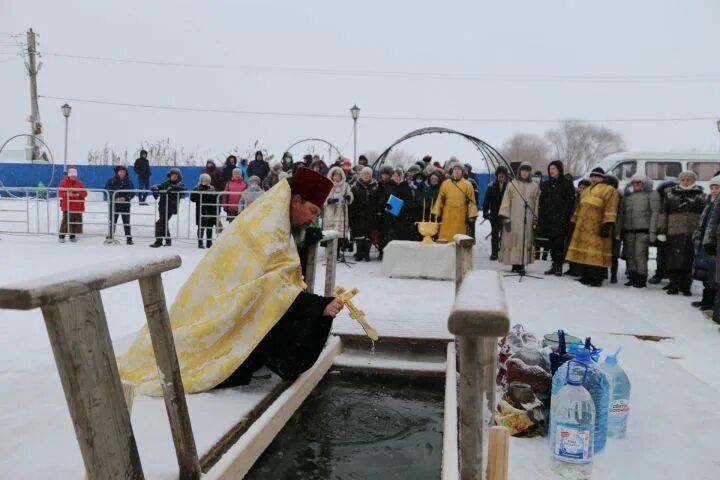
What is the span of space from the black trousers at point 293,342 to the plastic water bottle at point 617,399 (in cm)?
149

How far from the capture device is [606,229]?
855cm

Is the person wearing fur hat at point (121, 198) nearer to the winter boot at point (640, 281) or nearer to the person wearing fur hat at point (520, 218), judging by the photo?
the person wearing fur hat at point (520, 218)

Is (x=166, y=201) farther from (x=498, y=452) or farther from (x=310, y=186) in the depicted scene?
(x=498, y=452)

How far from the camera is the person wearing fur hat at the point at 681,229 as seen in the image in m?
8.14

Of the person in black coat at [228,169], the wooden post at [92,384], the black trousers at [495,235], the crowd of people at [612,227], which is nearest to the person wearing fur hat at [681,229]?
the crowd of people at [612,227]

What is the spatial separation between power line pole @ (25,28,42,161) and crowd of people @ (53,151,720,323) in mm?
18121

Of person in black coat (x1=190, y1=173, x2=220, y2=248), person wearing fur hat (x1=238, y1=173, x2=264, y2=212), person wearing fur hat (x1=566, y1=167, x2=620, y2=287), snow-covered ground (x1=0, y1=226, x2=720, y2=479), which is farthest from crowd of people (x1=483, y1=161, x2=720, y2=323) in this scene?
person in black coat (x1=190, y1=173, x2=220, y2=248)

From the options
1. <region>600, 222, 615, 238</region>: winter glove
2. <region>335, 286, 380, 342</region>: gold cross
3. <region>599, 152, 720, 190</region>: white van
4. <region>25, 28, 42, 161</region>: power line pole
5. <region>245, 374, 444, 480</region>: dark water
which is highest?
<region>25, 28, 42, 161</region>: power line pole

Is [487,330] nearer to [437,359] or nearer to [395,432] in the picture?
[395,432]

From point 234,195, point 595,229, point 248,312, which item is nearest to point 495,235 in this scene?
point 595,229

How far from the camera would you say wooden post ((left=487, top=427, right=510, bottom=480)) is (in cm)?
200

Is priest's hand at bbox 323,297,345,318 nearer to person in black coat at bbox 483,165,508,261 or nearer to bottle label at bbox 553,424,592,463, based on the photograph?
bottle label at bbox 553,424,592,463

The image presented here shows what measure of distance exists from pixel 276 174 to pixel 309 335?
8007 mm

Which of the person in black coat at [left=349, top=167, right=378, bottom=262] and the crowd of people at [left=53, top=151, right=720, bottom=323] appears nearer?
the crowd of people at [left=53, top=151, right=720, bottom=323]
